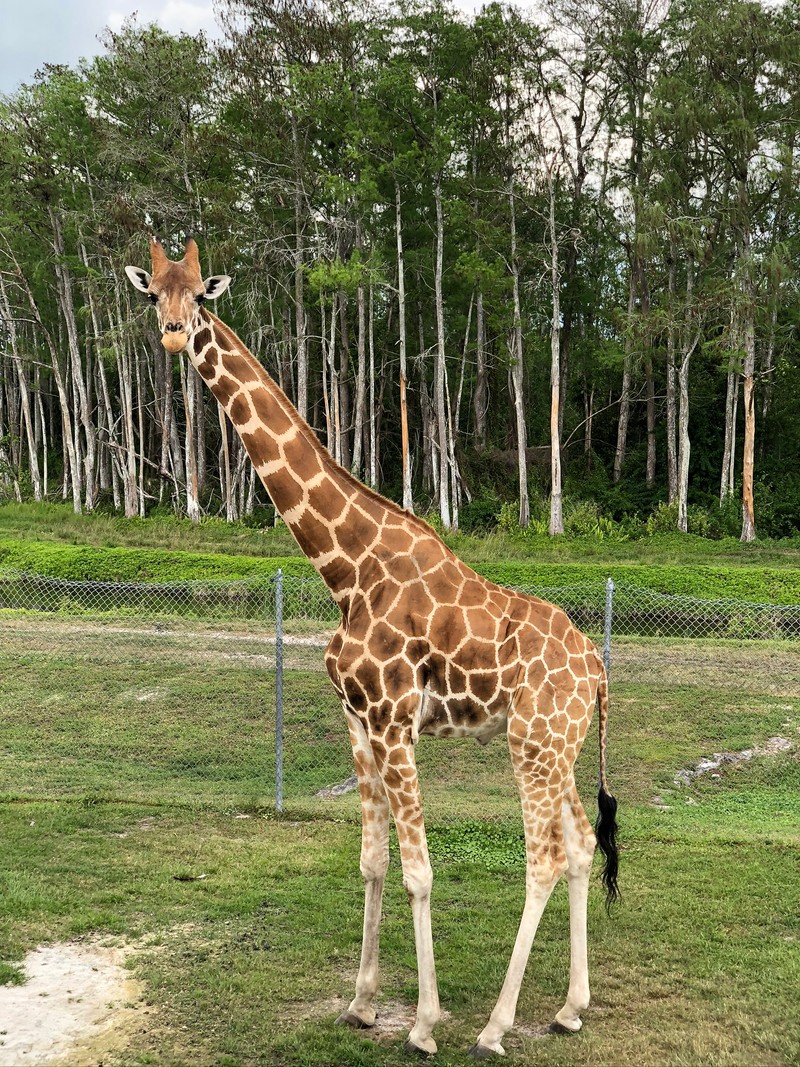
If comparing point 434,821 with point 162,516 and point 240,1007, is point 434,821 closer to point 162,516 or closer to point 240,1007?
point 240,1007

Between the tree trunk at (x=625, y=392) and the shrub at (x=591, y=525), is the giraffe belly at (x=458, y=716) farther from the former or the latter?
the tree trunk at (x=625, y=392)

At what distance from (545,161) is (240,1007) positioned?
2579 centimetres

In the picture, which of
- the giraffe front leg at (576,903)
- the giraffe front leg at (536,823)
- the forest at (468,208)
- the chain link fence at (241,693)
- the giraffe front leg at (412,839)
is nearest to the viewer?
the giraffe front leg at (412,839)

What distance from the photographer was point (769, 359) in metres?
28.5

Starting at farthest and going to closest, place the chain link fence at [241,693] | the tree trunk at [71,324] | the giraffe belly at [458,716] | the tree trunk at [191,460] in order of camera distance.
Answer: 1. the tree trunk at [71,324]
2. the tree trunk at [191,460]
3. the chain link fence at [241,693]
4. the giraffe belly at [458,716]

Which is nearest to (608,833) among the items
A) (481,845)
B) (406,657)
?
(406,657)

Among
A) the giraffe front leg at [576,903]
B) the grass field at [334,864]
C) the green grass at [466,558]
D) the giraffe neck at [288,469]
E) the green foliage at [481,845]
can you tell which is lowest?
the green foliage at [481,845]

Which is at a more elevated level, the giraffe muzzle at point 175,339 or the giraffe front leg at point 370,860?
the giraffe muzzle at point 175,339

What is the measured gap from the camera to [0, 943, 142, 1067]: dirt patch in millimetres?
4344

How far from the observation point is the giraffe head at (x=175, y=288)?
4.65 m

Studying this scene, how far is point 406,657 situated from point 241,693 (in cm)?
740

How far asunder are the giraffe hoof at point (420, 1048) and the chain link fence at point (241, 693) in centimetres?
374

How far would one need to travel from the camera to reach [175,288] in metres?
4.68

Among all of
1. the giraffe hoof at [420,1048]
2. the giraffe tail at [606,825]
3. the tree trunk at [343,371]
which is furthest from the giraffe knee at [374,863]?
the tree trunk at [343,371]
